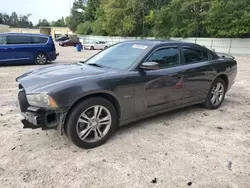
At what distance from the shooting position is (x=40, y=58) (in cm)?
1204

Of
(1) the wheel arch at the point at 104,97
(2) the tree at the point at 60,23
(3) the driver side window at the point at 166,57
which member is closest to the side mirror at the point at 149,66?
(3) the driver side window at the point at 166,57

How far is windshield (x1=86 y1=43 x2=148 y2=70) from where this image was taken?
12.3ft

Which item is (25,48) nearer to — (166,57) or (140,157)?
(166,57)

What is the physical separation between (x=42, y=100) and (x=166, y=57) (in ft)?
7.31

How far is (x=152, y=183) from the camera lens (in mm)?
2516

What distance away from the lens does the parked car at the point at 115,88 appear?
296cm

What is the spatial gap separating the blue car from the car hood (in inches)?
335

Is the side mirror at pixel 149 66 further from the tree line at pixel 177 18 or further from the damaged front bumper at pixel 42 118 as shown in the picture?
the tree line at pixel 177 18

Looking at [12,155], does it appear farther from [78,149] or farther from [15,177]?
[78,149]

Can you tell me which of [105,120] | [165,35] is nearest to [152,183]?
[105,120]

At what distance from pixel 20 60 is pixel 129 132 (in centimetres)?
952

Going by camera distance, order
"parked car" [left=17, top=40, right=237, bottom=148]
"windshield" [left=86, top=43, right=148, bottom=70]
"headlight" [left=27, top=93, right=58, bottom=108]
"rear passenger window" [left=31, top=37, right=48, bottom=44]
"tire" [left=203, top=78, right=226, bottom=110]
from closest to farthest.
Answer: "headlight" [left=27, top=93, right=58, bottom=108] < "parked car" [left=17, top=40, right=237, bottom=148] < "windshield" [left=86, top=43, right=148, bottom=70] < "tire" [left=203, top=78, right=226, bottom=110] < "rear passenger window" [left=31, top=37, right=48, bottom=44]

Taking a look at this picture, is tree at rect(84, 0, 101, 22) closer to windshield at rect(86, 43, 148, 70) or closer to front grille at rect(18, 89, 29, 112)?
windshield at rect(86, 43, 148, 70)

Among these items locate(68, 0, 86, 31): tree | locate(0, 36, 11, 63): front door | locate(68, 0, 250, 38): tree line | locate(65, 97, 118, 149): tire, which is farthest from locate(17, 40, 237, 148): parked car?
locate(68, 0, 86, 31): tree
